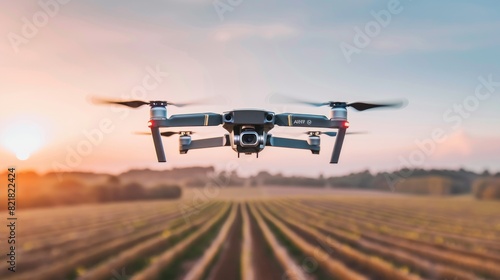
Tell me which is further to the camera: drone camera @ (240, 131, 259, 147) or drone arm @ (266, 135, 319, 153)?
drone arm @ (266, 135, 319, 153)

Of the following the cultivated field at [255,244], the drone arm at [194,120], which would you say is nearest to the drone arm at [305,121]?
the drone arm at [194,120]

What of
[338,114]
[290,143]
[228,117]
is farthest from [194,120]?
[338,114]

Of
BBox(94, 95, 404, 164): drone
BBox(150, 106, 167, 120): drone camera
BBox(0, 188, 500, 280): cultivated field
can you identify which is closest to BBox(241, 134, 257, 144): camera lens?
A: BBox(94, 95, 404, 164): drone

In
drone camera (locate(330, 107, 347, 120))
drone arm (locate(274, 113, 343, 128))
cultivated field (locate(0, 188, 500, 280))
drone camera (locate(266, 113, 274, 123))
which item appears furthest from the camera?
cultivated field (locate(0, 188, 500, 280))

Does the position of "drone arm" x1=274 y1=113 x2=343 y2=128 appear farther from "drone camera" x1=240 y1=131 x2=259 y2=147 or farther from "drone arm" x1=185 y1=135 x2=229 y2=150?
"drone arm" x1=185 y1=135 x2=229 y2=150

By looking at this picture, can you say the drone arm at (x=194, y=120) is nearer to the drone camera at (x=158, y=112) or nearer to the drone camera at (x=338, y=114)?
the drone camera at (x=158, y=112)

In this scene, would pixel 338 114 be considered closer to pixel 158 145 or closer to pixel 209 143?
pixel 209 143
